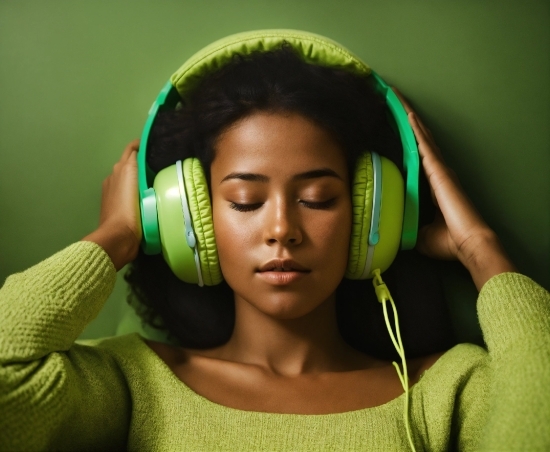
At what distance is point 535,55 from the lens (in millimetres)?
1409

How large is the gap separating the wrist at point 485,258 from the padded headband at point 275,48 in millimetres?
127

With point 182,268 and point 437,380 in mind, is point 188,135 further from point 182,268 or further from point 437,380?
point 437,380

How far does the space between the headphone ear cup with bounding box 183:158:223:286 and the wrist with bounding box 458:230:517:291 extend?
0.56 m

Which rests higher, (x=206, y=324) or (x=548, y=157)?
(x=548, y=157)

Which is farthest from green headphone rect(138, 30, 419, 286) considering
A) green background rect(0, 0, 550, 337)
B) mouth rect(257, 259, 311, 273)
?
green background rect(0, 0, 550, 337)

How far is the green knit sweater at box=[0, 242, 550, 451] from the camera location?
0.89m

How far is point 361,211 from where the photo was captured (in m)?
1.13

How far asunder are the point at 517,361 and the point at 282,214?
494 millimetres

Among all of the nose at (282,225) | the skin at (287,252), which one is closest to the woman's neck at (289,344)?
the skin at (287,252)

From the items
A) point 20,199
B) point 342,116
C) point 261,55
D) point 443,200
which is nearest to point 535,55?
point 443,200

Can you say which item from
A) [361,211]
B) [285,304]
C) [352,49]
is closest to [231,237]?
[285,304]

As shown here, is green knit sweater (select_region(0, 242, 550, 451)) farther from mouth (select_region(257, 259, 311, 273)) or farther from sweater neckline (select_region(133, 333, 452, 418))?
mouth (select_region(257, 259, 311, 273))

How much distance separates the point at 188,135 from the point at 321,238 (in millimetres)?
408

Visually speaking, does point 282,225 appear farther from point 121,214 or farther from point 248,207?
point 121,214
